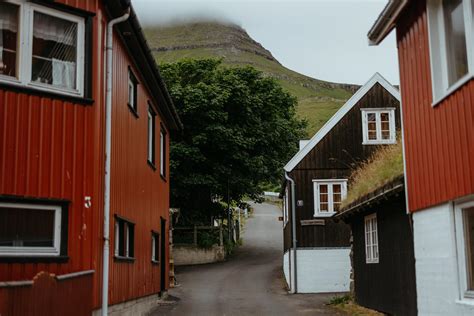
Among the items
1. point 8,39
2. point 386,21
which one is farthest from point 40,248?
point 386,21

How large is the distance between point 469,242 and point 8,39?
24.3ft

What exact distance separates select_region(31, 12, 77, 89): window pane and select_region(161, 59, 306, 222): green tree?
21.9 meters

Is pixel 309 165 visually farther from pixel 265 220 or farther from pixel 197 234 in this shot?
pixel 265 220

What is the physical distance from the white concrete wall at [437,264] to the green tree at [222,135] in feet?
75.3

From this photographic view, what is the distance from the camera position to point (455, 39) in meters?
8.75

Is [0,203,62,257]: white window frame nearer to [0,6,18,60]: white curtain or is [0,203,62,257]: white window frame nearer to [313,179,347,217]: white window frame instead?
[0,6,18,60]: white curtain

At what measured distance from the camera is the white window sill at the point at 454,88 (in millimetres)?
7989

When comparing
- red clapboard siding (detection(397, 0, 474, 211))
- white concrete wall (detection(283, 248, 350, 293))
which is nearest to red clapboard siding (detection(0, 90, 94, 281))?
red clapboard siding (detection(397, 0, 474, 211))

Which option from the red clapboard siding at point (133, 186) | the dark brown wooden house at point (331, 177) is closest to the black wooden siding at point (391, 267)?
the red clapboard siding at point (133, 186)

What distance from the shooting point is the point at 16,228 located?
30.2 ft

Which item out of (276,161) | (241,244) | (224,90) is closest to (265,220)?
(241,244)

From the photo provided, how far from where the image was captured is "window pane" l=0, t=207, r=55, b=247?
911cm

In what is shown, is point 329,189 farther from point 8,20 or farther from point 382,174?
point 8,20

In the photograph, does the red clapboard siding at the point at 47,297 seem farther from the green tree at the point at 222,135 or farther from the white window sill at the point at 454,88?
the green tree at the point at 222,135
